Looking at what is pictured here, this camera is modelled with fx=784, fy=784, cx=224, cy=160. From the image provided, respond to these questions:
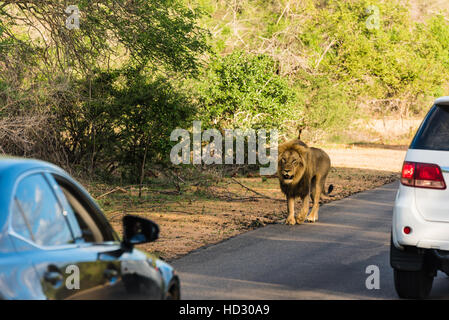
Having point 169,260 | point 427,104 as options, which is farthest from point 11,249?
point 427,104

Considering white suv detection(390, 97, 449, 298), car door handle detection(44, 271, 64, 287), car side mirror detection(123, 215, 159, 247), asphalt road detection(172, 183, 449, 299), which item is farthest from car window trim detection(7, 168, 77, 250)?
white suv detection(390, 97, 449, 298)

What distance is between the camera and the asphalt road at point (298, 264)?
25.6 ft

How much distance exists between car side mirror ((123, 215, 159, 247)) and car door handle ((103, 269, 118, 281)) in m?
0.42

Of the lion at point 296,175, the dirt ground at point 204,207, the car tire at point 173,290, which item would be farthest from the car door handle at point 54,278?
the lion at point 296,175

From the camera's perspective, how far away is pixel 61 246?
12.7ft

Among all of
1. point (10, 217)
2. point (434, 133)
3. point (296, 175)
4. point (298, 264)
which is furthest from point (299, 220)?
point (10, 217)

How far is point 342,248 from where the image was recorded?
34.8ft

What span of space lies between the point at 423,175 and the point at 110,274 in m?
3.70

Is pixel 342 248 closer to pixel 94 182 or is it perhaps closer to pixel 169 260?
pixel 169 260

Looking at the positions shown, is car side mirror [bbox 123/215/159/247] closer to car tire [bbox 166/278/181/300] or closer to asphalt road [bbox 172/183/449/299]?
car tire [bbox 166/278/181/300]

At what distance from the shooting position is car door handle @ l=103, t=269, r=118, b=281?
4.03 metres

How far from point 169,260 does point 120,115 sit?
26.6 ft

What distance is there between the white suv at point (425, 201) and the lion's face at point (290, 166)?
5.99 metres

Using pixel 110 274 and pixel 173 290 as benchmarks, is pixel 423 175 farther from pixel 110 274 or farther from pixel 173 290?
pixel 110 274
